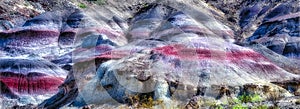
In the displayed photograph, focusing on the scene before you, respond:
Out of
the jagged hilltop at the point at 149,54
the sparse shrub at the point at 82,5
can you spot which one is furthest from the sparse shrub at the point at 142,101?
the sparse shrub at the point at 82,5

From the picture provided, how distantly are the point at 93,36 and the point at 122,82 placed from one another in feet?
127

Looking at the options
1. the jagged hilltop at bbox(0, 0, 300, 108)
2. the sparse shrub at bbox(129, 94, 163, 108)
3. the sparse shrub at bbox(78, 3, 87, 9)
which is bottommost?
the sparse shrub at bbox(129, 94, 163, 108)

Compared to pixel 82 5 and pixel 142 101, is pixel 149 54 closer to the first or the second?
pixel 142 101

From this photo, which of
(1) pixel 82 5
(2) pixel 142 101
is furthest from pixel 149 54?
(1) pixel 82 5

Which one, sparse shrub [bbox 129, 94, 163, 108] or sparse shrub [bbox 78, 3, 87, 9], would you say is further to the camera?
sparse shrub [bbox 78, 3, 87, 9]

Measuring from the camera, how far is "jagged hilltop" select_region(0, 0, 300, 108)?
25297mm

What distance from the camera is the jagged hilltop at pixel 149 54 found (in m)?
25.3

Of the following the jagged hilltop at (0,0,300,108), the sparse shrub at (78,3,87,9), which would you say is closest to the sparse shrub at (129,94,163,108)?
the jagged hilltop at (0,0,300,108)

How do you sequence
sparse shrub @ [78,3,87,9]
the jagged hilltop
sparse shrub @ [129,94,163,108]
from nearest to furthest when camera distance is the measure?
sparse shrub @ [129,94,163,108], the jagged hilltop, sparse shrub @ [78,3,87,9]

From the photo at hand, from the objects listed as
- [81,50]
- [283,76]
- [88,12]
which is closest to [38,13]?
[88,12]

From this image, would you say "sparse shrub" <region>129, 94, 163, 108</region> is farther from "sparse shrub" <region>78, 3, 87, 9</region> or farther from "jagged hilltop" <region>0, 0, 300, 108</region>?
"sparse shrub" <region>78, 3, 87, 9</region>

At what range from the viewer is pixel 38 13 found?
254 feet

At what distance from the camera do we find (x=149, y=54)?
2819cm

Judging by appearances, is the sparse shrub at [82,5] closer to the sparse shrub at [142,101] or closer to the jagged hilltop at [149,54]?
the jagged hilltop at [149,54]
